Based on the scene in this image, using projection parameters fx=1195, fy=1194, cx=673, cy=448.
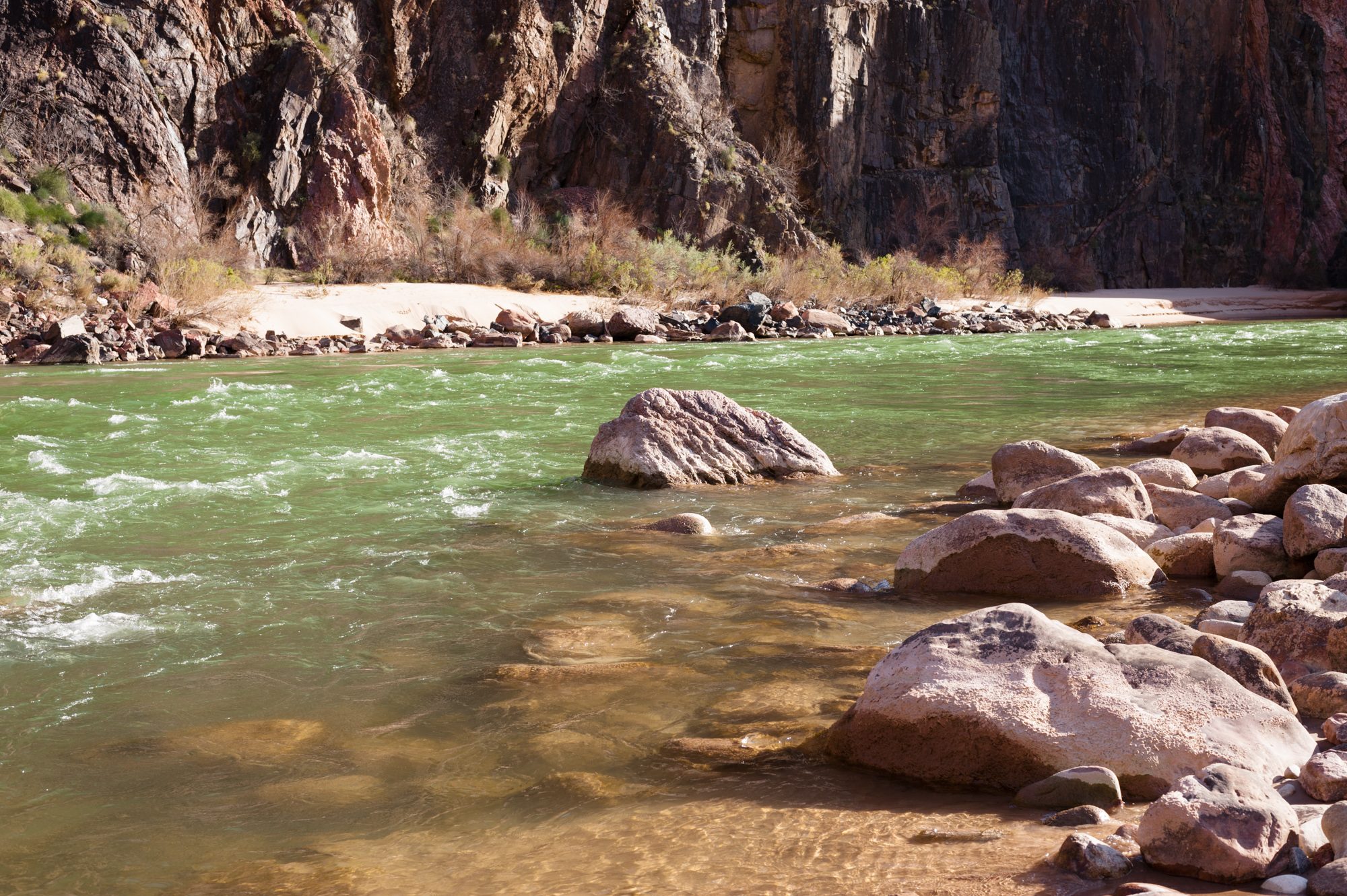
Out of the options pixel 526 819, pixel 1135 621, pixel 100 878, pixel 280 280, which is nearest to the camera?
pixel 100 878

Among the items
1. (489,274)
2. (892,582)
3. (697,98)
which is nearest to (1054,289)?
(697,98)

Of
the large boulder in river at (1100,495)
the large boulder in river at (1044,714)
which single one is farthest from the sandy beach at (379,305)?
the large boulder in river at (1044,714)

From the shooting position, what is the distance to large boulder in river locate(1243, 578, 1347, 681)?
3.55 metres

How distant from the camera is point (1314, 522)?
16.1 feet

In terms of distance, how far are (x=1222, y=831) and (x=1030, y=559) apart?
285cm

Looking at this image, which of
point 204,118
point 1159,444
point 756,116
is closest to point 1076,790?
point 1159,444

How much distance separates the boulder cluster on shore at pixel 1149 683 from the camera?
7.70 ft

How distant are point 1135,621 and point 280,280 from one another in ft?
84.0

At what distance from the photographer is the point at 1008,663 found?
3.20m

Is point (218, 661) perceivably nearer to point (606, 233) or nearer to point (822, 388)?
→ point (822, 388)

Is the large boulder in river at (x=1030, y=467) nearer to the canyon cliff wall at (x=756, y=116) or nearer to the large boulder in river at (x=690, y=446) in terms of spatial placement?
the large boulder in river at (x=690, y=446)

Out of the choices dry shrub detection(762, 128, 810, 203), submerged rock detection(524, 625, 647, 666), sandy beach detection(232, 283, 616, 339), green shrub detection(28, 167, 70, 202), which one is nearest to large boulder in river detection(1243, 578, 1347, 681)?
submerged rock detection(524, 625, 647, 666)

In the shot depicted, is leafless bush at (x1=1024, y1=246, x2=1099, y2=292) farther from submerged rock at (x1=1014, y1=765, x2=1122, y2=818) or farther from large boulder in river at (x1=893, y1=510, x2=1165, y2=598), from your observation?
submerged rock at (x1=1014, y1=765, x2=1122, y2=818)

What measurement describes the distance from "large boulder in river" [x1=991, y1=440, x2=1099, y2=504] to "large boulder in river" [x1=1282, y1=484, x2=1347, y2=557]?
6.24 ft
